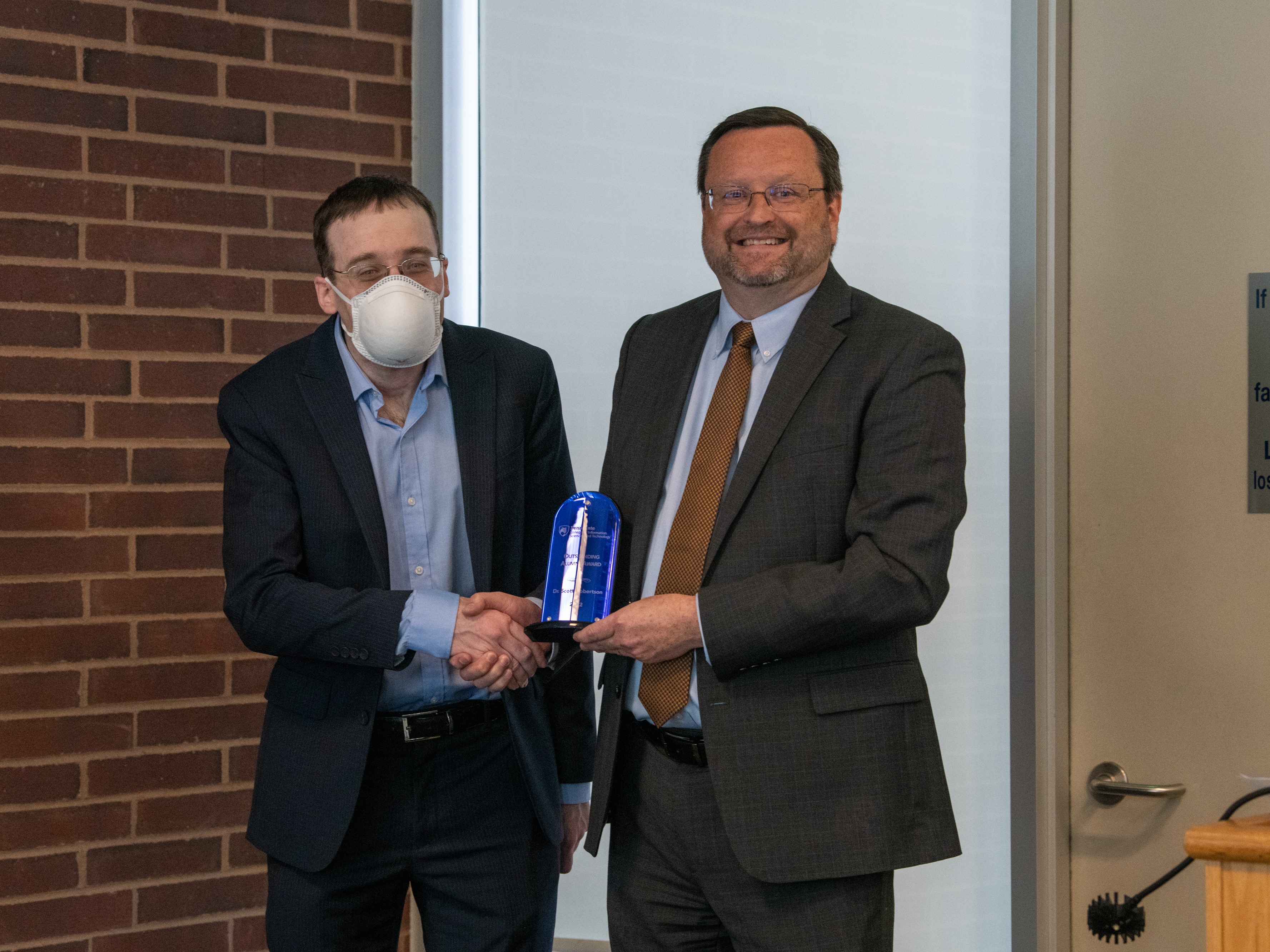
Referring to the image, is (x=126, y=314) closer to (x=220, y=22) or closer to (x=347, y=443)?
(x=220, y=22)

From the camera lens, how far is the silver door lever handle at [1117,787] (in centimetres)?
203

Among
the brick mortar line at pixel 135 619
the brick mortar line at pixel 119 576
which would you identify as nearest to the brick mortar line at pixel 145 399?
the brick mortar line at pixel 119 576

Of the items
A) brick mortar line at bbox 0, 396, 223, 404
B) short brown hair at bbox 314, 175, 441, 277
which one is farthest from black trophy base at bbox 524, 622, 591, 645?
brick mortar line at bbox 0, 396, 223, 404

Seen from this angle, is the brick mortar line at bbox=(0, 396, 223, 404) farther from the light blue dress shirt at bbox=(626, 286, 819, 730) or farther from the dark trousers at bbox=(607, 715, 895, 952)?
the dark trousers at bbox=(607, 715, 895, 952)

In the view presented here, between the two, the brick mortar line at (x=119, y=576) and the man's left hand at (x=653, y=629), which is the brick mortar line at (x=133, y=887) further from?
the man's left hand at (x=653, y=629)

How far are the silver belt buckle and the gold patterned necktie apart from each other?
1.13 feet

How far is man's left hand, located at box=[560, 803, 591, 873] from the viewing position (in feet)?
6.66

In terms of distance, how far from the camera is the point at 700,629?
1.57m

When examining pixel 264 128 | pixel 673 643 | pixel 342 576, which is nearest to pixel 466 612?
pixel 342 576

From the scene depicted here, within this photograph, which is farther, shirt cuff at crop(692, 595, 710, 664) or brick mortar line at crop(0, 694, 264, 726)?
brick mortar line at crop(0, 694, 264, 726)

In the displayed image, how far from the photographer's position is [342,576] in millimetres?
1893

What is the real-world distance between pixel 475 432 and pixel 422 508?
6.2 inches

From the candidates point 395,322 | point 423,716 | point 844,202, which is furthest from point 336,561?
point 844,202

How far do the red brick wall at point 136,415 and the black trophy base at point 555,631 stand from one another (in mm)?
1238
